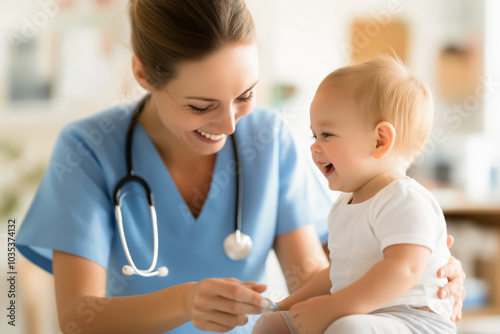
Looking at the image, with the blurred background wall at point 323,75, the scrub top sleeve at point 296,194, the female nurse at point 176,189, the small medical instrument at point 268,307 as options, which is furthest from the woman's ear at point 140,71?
the blurred background wall at point 323,75

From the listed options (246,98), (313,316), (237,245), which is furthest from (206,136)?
(313,316)

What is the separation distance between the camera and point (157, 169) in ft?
3.88

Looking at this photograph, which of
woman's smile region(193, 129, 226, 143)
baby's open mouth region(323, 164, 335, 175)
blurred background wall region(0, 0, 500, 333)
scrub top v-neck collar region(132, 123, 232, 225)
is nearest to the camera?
baby's open mouth region(323, 164, 335, 175)

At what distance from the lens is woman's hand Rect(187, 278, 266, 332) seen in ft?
2.53

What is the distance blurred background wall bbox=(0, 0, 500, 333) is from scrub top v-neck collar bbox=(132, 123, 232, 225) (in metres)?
1.22

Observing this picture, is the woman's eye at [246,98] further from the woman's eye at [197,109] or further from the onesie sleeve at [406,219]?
the onesie sleeve at [406,219]

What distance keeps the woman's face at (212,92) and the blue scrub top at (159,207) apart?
6.9 inches

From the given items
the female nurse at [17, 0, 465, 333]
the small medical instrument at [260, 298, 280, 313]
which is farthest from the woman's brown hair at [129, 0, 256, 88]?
the small medical instrument at [260, 298, 280, 313]

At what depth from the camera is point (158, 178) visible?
3.87 feet

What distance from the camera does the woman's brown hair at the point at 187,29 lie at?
956 mm

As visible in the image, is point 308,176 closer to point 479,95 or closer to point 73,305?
point 73,305

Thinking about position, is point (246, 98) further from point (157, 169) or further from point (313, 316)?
point (313, 316)

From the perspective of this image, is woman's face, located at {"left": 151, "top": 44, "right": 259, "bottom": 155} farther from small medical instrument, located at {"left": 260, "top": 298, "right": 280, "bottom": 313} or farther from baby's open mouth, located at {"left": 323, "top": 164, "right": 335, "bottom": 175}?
small medical instrument, located at {"left": 260, "top": 298, "right": 280, "bottom": 313}

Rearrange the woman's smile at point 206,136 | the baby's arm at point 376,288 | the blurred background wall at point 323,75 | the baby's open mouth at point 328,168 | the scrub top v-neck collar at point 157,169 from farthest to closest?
the blurred background wall at point 323,75, the scrub top v-neck collar at point 157,169, the woman's smile at point 206,136, the baby's open mouth at point 328,168, the baby's arm at point 376,288
